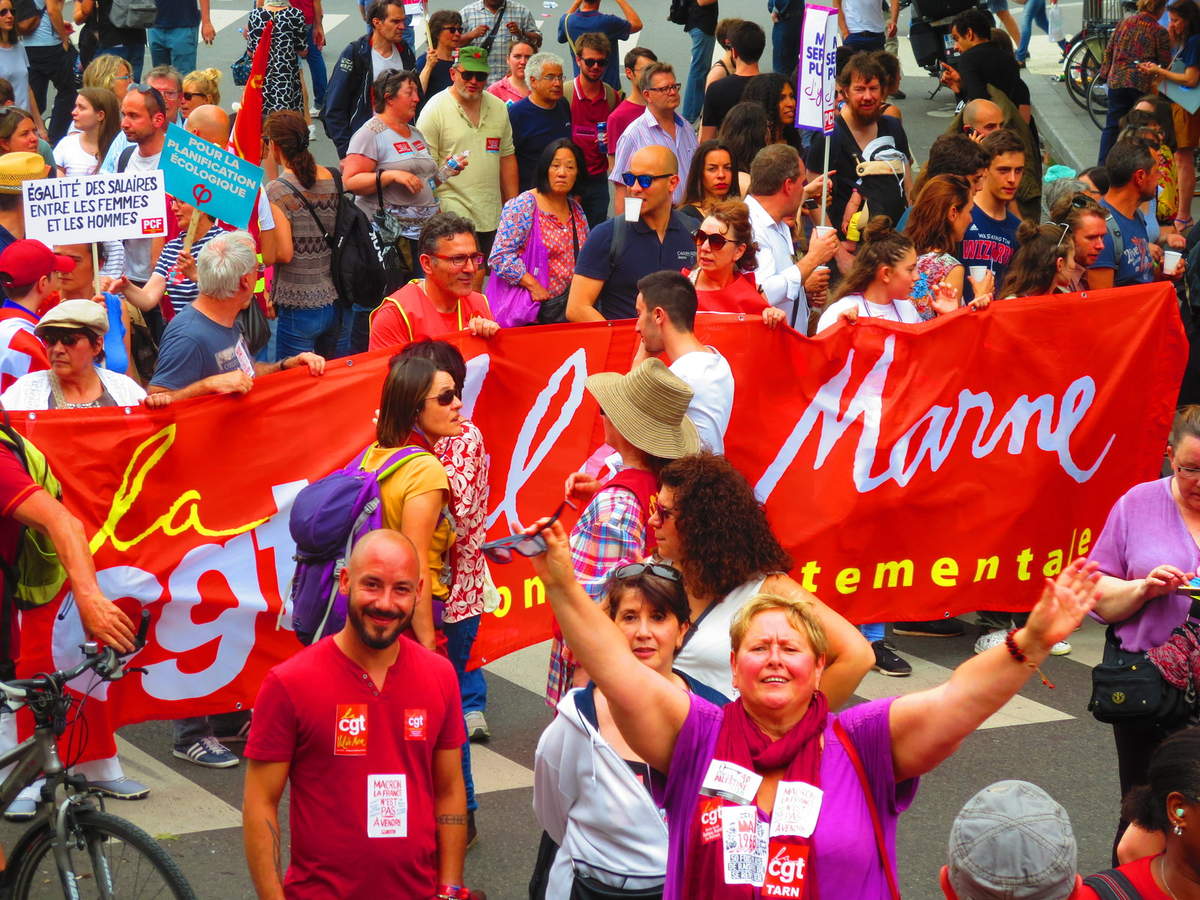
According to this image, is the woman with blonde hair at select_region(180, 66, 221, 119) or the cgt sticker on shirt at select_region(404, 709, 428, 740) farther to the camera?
the woman with blonde hair at select_region(180, 66, 221, 119)

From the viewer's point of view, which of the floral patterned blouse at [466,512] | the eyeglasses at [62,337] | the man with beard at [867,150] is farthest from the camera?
the man with beard at [867,150]

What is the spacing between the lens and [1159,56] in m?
14.1

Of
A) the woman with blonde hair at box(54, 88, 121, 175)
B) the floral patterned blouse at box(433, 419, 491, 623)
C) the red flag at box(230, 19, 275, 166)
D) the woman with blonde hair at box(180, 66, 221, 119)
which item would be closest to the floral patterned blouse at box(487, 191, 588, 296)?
the red flag at box(230, 19, 275, 166)

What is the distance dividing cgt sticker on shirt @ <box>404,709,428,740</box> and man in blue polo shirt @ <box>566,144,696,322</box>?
4085 mm

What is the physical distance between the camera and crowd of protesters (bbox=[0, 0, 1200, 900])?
3.62 metres

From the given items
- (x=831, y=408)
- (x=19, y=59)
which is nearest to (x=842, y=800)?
(x=831, y=408)

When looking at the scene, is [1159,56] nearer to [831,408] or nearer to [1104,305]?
[1104,305]

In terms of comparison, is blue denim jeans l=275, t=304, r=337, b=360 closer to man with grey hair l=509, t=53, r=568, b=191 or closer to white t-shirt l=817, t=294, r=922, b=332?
man with grey hair l=509, t=53, r=568, b=191

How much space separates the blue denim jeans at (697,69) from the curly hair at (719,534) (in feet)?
38.8

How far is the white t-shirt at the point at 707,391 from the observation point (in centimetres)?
636

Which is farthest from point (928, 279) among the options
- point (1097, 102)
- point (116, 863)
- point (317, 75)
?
point (317, 75)

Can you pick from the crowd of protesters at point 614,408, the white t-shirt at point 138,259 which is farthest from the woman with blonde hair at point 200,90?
the white t-shirt at point 138,259

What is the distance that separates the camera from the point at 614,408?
5516mm

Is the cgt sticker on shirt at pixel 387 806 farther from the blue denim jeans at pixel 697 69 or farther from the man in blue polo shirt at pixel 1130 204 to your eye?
the blue denim jeans at pixel 697 69
